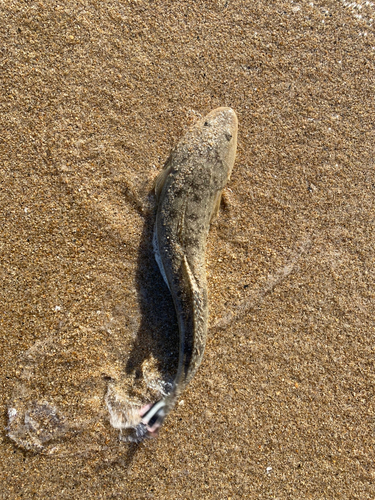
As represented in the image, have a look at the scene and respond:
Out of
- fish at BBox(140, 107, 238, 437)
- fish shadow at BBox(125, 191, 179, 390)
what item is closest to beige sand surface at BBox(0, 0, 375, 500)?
fish shadow at BBox(125, 191, 179, 390)

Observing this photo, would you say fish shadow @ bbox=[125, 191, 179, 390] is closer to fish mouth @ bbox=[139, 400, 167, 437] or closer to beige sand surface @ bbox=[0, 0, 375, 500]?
beige sand surface @ bbox=[0, 0, 375, 500]

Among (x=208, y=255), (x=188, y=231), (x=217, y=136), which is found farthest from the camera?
(x=208, y=255)

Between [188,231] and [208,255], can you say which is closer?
[188,231]

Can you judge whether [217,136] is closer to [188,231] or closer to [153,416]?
[188,231]

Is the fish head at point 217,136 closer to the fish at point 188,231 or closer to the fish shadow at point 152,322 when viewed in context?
the fish at point 188,231

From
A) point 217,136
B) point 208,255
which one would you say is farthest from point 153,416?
point 217,136

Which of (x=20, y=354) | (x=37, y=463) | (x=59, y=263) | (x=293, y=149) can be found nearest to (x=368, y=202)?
(x=293, y=149)
